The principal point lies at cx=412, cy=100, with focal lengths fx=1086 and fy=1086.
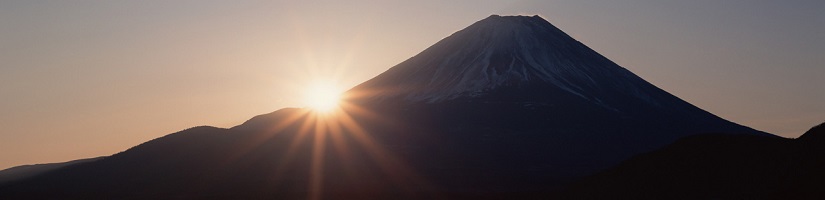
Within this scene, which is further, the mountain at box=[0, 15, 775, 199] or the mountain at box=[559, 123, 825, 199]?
the mountain at box=[0, 15, 775, 199]

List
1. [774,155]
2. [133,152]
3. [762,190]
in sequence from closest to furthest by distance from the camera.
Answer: [762,190], [774,155], [133,152]

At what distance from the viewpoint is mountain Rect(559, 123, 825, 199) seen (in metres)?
71.6

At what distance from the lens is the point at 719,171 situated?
82125mm

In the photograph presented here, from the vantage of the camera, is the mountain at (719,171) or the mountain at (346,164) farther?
the mountain at (346,164)

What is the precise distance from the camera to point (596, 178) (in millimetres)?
88500

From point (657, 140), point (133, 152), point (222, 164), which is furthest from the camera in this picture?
point (657, 140)

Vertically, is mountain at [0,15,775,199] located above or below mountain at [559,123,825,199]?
above

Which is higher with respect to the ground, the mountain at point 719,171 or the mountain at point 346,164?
the mountain at point 346,164

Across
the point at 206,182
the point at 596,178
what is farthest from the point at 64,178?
the point at 596,178

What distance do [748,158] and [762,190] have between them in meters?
10.8

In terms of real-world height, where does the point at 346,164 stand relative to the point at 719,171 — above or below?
above

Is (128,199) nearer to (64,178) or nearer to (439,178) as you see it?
(64,178)

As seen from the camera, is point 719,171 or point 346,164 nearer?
point 719,171

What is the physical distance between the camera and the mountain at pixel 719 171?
7162 centimetres
